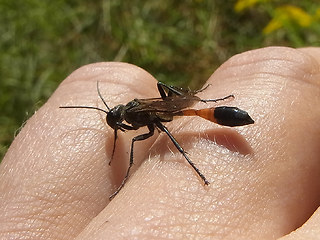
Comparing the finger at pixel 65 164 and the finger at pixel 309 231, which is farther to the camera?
the finger at pixel 65 164

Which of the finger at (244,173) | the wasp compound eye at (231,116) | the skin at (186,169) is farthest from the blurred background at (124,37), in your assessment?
the wasp compound eye at (231,116)

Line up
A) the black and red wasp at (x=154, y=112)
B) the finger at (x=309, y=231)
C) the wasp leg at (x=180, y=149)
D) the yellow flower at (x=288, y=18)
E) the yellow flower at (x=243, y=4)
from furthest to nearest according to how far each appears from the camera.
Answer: the yellow flower at (x=243, y=4) → the yellow flower at (x=288, y=18) → the black and red wasp at (x=154, y=112) → the wasp leg at (x=180, y=149) → the finger at (x=309, y=231)

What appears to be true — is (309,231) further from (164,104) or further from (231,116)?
(164,104)

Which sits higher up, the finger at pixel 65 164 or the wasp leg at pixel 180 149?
the wasp leg at pixel 180 149

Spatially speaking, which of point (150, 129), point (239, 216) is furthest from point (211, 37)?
point (239, 216)

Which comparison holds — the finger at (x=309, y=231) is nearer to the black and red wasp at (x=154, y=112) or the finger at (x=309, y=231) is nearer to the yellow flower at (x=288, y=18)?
the black and red wasp at (x=154, y=112)
